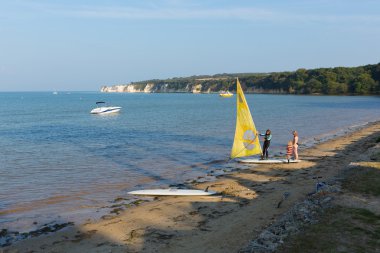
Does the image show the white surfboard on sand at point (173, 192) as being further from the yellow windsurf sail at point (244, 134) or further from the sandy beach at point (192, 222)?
the yellow windsurf sail at point (244, 134)

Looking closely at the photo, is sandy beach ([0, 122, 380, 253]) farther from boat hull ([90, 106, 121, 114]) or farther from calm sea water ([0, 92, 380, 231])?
boat hull ([90, 106, 121, 114])

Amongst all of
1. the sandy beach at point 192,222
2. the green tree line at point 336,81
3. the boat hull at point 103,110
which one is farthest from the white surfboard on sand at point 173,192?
the green tree line at point 336,81

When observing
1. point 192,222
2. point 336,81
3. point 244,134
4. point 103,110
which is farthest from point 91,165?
point 336,81

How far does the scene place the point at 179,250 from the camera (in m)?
9.41

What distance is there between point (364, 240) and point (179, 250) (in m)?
4.35

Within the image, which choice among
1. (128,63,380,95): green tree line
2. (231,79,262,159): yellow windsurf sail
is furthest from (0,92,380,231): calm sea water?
(128,63,380,95): green tree line

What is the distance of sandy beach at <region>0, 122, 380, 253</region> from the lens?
9906 millimetres

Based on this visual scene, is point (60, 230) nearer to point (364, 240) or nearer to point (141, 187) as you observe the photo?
point (141, 187)

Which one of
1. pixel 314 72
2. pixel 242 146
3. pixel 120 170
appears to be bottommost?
pixel 120 170

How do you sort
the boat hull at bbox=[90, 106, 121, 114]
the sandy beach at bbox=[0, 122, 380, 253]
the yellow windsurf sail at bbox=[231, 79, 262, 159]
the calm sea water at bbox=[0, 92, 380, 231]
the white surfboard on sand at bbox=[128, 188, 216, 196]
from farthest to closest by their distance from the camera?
the boat hull at bbox=[90, 106, 121, 114]
the yellow windsurf sail at bbox=[231, 79, 262, 159]
the white surfboard on sand at bbox=[128, 188, 216, 196]
the calm sea water at bbox=[0, 92, 380, 231]
the sandy beach at bbox=[0, 122, 380, 253]

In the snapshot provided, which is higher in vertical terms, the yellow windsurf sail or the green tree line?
the green tree line

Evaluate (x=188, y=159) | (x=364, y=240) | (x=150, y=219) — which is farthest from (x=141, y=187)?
(x=364, y=240)

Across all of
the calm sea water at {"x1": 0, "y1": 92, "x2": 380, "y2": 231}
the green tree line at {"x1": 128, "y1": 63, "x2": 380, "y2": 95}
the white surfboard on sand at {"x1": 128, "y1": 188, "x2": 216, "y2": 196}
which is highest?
the green tree line at {"x1": 128, "y1": 63, "x2": 380, "y2": 95}

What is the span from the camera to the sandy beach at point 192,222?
390 inches
